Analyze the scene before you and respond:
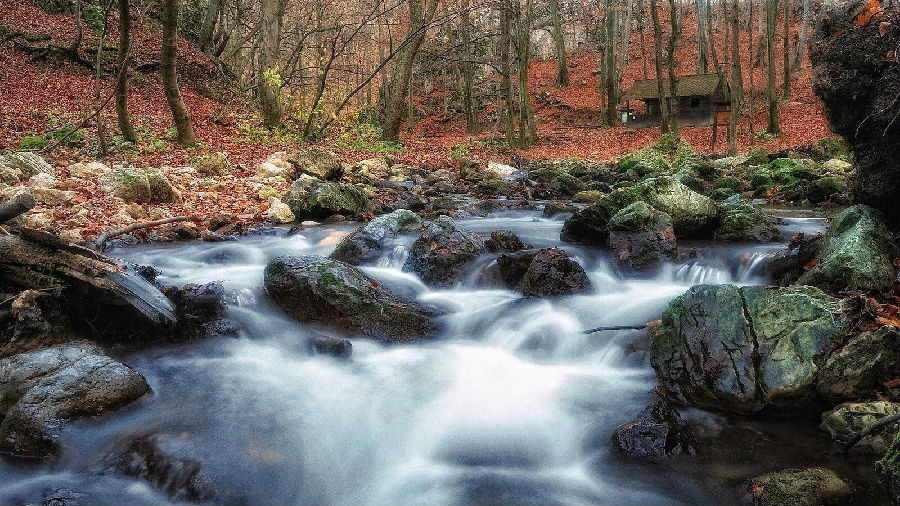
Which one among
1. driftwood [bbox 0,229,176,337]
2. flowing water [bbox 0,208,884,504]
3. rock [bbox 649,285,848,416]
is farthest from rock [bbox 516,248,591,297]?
driftwood [bbox 0,229,176,337]

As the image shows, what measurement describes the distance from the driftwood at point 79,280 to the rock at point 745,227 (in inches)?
278

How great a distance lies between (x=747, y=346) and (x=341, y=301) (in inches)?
143

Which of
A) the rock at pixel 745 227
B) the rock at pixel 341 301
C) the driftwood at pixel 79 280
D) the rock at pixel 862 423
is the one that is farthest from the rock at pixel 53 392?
the rock at pixel 745 227

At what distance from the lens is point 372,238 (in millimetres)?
8242

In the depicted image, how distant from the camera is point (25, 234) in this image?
5.14 m

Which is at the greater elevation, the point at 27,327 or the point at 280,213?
the point at 280,213

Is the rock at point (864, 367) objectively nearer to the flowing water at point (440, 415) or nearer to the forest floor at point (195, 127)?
the flowing water at point (440, 415)

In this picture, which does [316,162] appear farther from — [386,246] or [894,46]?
[894,46]

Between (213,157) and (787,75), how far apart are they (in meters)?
28.5

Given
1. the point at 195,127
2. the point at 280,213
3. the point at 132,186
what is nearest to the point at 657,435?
the point at 280,213

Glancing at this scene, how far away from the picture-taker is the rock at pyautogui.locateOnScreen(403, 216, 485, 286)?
741 centimetres

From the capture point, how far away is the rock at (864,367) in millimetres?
3990

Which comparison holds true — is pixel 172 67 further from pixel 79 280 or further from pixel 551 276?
pixel 551 276

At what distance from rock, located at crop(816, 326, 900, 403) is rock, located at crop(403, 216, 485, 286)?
4.11 metres
